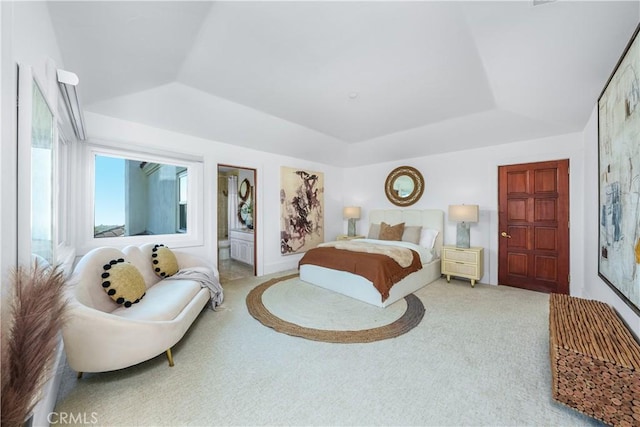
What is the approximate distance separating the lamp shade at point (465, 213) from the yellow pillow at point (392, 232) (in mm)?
972

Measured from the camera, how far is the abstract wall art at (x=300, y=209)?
5.12m

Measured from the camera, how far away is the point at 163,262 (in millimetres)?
2979

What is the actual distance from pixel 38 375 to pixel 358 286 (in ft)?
10.1

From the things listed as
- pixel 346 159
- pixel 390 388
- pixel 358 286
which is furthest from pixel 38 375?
pixel 346 159

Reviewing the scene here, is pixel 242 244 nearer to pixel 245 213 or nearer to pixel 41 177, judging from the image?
pixel 245 213

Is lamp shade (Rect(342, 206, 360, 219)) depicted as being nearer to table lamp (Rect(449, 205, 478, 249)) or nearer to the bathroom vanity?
table lamp (Rect(449, 205, 478, 249))

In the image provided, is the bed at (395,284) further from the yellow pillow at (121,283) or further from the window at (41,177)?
the window at (41,177)

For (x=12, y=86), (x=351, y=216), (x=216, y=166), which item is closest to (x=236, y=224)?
(x=216, y=166)

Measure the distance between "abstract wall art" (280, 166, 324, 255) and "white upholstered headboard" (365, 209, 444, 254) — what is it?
4.24 feet

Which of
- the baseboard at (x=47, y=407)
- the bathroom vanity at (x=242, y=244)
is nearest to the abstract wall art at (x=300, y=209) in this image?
the bathroom vanity at (x=242, y=244)

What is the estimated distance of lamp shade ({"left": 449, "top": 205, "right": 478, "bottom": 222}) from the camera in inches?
159

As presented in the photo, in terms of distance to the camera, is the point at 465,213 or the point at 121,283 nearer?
the point at 121,283

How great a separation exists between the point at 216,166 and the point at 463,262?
4412 mm

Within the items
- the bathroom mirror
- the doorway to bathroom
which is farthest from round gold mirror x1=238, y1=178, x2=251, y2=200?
the bathroom mirror
